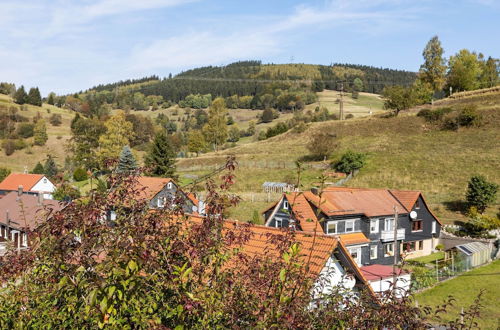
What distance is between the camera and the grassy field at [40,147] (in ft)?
275

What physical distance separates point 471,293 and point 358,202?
10882 millimetres

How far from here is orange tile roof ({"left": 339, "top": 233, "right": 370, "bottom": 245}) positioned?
3184cm

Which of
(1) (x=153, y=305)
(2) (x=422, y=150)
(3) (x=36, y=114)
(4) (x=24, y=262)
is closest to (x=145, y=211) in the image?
(1) (x=153, y=305)

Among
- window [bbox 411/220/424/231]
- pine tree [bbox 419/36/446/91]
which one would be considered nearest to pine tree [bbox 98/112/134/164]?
window [bbox 411/220/424/231]

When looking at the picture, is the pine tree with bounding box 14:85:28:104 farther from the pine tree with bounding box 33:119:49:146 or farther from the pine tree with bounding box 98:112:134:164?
the pine tree with bounding box 98:112:134:164

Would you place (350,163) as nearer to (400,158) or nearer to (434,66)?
(400,158)

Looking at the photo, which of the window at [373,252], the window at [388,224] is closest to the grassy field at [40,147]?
the window at [373,252]

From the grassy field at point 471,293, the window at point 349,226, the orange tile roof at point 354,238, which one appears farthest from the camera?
the window at point 349,226

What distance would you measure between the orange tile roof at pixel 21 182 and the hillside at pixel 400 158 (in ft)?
77.8

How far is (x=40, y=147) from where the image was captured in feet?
308

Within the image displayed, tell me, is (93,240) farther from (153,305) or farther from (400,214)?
(400,214)

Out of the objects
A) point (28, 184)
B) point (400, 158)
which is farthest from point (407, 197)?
point (28, 184)

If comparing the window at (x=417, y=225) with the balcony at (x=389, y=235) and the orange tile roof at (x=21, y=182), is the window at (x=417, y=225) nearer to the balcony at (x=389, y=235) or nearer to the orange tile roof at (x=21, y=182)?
the balcony at (x=389, y=235)

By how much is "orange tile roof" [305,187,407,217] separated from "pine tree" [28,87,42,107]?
4678 inches
